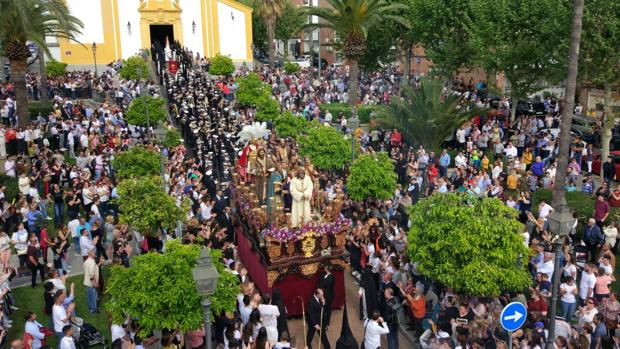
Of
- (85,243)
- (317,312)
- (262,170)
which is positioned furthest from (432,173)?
(85,243)

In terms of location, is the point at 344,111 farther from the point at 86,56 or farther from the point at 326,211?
the point at 86,56

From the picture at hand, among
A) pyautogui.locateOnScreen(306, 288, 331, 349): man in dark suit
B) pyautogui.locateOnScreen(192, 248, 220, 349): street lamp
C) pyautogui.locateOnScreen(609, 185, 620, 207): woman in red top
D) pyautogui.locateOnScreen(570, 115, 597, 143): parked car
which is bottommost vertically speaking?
pyautogui.locateOnScreen(306, 288, 331, 349): man in dark suit

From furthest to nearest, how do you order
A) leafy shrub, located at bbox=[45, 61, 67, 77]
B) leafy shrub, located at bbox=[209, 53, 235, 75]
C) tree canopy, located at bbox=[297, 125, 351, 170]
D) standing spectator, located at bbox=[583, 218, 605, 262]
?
leafy shrub, located at bbox=[209, 53, 235, 75] → leafy shrub, located at bbox=[45, 61, 67, 77] → tree canopy, located at bbox=[297, 125, 351, 170] → standing spectator, located at bbox=[583, 218, 605, 262]

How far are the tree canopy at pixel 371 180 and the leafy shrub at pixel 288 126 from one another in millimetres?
8028

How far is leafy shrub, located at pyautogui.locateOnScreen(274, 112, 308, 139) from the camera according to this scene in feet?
83.7

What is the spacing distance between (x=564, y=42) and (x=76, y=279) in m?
19.6

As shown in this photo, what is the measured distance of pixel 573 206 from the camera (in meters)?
17.2

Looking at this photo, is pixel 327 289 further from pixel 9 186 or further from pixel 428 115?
pixel 428 115

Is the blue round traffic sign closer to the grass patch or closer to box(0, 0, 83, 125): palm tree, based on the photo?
the grass patch

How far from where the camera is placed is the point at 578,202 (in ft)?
56.7

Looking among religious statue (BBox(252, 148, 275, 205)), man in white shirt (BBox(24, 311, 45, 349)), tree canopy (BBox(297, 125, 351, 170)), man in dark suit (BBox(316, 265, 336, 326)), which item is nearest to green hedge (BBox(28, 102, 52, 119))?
tree canopy (BBox(297, 125, 351, 170))

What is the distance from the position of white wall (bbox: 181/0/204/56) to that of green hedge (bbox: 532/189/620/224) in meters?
38.0

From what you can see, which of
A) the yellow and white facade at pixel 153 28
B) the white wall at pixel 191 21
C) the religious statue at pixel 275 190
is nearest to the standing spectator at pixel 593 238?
the religious statue at pixel 275 190

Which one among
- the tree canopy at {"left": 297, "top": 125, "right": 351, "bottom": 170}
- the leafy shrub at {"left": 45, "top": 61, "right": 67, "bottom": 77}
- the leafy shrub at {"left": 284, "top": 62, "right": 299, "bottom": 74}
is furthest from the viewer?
the leafy shrub at {"left": 284, "top": 62, "right": 299, "bottom": 74}
